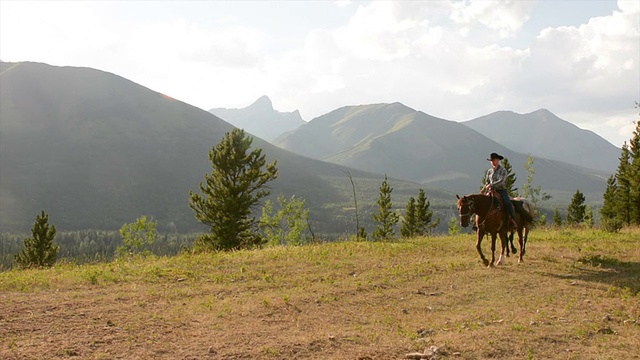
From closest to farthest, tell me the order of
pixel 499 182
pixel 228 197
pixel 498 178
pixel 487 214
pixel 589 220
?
pixel 487 214 < pixel 499 182 < pixel 498 178 < pixel 228 197 < pixel 589 220

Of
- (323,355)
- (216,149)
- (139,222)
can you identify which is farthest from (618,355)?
(139,222)

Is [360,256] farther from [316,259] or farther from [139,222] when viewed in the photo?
[139,222]

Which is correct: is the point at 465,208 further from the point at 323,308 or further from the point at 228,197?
the point at 228,197

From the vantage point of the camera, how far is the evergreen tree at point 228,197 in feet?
117

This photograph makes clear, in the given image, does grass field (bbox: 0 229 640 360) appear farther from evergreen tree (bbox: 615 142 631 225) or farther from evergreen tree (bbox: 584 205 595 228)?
evergreen tree (bbox: 615 142 631 225)

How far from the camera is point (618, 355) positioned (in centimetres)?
793

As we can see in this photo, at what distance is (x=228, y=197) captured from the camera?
35531 millimetres

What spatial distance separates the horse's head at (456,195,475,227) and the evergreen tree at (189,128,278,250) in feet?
74.6

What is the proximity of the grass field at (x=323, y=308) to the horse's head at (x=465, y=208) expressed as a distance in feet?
5.30

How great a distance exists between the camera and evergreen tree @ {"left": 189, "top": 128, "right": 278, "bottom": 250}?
117 feet

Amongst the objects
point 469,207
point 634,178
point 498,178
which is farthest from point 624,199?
point 469,207

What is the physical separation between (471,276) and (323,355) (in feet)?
25.2

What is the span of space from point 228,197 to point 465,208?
2349 centimetres

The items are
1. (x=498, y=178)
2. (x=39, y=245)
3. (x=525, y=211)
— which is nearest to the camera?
(x=498, y=178)
